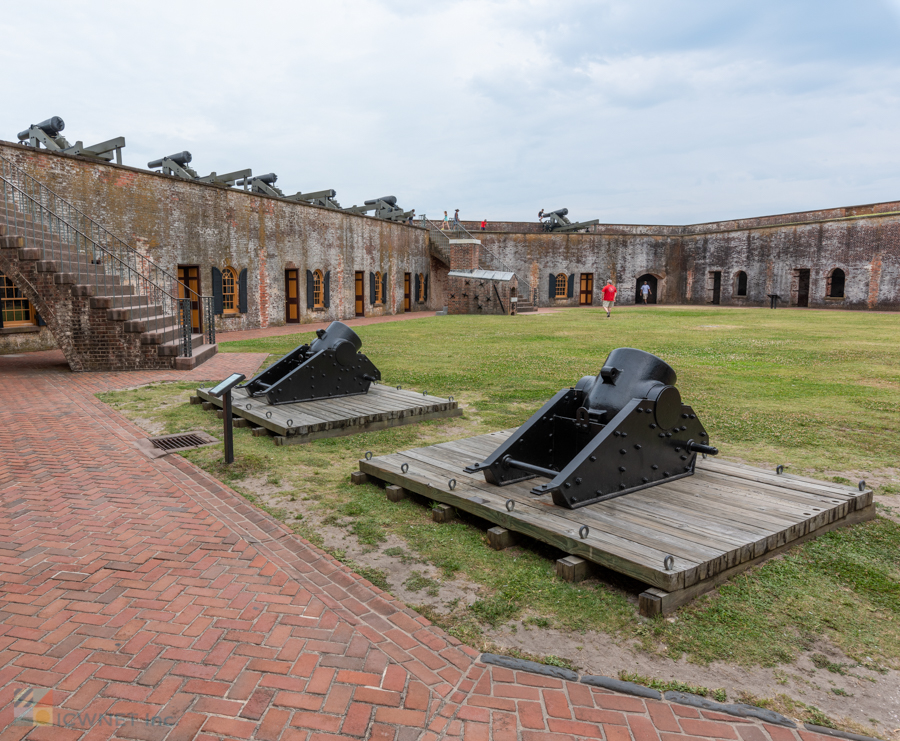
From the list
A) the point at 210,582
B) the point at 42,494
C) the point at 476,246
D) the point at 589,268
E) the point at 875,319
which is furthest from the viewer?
the point at 589,268

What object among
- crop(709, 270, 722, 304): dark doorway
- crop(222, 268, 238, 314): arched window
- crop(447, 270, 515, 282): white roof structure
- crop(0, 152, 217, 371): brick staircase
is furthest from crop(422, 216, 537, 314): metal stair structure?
crop(0, 152, 217, 371): brick staircase

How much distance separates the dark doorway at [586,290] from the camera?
119ft

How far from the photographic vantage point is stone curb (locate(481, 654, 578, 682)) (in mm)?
2512

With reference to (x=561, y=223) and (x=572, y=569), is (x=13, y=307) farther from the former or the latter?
(x=561, y=223)

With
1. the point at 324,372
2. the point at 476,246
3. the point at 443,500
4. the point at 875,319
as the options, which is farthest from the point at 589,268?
the point at 443,500

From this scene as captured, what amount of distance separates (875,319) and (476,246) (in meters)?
16.7

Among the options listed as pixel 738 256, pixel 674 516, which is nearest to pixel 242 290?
pixel 674 516

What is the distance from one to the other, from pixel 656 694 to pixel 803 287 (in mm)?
36946

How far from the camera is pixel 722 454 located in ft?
18.6

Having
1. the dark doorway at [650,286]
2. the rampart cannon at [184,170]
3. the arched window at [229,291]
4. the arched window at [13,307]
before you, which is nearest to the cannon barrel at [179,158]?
the rampart cannon at [184,170]

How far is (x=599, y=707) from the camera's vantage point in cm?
232

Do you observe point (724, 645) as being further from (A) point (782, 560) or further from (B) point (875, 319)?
(B) point (875, 319)

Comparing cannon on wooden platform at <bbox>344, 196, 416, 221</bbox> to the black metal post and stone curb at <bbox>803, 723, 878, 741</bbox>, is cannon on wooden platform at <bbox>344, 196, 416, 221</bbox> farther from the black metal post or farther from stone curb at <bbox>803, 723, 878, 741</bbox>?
stone curb at <bbox>803, 723, 878, 741</bbox>

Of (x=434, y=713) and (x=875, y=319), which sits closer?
(x=434, y=713)
